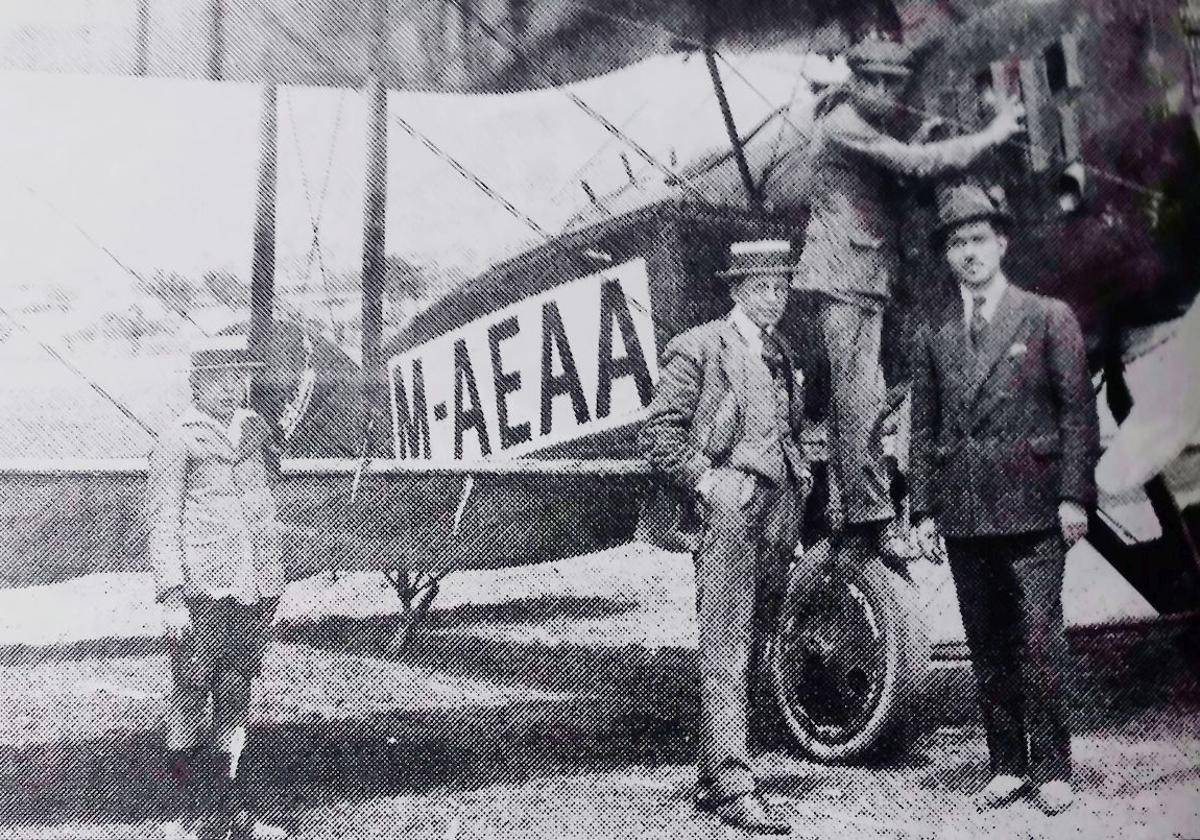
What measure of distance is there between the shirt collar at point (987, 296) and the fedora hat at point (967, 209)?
0.15 meters

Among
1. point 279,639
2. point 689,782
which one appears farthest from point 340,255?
point 689,782

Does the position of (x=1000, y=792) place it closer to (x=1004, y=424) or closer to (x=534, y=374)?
(x=1004, y=424)

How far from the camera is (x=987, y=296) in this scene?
258 cm

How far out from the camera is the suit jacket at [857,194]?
2570 mm

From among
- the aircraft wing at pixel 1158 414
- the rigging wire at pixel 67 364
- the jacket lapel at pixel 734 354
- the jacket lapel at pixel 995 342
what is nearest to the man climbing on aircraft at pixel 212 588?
the rigging wire at pixel 67 364

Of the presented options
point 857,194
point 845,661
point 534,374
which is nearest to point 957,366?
point 857,194

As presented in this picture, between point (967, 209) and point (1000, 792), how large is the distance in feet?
5.02

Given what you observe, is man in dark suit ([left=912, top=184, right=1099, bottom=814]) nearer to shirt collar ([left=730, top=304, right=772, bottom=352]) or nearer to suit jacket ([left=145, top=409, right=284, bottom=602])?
shirt collar ([left=730, top=304, right=772, bottom=352])

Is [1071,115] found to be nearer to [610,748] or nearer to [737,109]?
[737,109]

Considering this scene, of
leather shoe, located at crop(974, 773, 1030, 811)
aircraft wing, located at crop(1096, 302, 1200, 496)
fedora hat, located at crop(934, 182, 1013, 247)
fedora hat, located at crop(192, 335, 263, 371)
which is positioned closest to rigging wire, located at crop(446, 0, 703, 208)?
fedora hat, located at crop(934, 182, 1013, 247)

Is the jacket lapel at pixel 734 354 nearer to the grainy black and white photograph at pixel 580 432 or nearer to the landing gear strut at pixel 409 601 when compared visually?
the grainy black and white photograph at pixel 580 432

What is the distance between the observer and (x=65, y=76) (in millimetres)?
2320

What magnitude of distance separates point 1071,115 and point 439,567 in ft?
7.09

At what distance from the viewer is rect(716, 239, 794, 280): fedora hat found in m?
2.49
